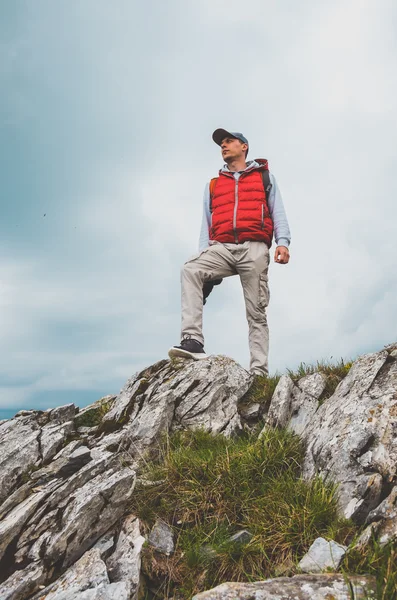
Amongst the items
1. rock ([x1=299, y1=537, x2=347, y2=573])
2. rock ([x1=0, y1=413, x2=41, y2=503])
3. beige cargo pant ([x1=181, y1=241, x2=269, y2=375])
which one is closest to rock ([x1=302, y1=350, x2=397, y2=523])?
rock ([x1=299, y1=537, x2=347, y2=573])

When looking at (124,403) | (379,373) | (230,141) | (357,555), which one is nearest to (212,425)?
(124,403)

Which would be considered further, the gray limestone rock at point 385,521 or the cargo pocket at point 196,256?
the cargo pocket at point 196,256

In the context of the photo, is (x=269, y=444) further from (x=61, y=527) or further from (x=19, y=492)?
(x=19, y=492)

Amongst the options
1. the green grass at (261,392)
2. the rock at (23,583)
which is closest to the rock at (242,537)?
the rock at (23,583)

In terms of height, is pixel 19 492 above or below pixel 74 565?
above

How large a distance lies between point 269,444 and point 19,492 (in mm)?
3221

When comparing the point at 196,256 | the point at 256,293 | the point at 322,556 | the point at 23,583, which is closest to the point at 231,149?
the point at 196,256

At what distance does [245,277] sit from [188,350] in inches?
74.8

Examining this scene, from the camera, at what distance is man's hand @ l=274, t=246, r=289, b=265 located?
32.0 ft

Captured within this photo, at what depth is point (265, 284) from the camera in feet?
32.5

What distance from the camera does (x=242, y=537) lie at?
5.02 metres

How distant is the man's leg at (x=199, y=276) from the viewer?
9570mm

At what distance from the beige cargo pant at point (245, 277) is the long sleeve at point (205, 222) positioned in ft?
2.76

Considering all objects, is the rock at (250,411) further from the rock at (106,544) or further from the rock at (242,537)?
the rock at (106,544)
